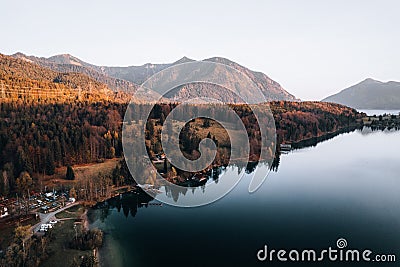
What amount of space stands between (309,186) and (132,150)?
53.4 feet

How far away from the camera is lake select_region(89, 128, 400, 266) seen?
12.4m

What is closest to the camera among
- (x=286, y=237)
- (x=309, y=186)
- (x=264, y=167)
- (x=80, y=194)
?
→ (x=286, y=237)

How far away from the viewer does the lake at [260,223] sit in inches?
489

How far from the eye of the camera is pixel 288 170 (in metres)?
27.4

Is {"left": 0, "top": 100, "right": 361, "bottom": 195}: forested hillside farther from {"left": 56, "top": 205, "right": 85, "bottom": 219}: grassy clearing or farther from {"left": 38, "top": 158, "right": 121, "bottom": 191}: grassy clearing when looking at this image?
{"left": 56, "top": 205, "right": 85, "bottom": 219}: grassy clearing

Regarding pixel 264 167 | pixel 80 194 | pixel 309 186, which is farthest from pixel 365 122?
pixel 80 194

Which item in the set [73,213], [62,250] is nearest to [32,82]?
[73,213]

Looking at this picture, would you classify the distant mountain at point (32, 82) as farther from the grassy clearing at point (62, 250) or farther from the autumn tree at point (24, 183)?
the grassy clearing at point (62, 250)

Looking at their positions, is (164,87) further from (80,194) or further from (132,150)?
(80,194)

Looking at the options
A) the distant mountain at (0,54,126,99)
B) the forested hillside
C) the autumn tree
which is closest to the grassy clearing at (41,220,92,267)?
the autumn tree

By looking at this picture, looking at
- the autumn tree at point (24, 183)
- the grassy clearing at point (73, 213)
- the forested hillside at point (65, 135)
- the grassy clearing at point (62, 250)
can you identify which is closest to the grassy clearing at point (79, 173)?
the forested hillside at point (65, 135)

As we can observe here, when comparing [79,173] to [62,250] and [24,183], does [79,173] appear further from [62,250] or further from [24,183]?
[62,250]

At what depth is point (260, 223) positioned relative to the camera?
15.1 metres

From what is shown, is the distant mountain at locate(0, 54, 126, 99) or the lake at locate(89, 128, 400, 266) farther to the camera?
the distant mountain at locate(0, 54, 126, 99)
